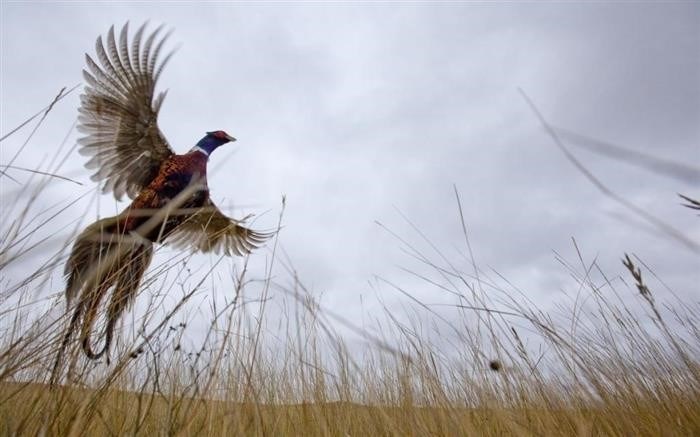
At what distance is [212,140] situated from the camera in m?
5.88

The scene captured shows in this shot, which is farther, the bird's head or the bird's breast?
the bird's head

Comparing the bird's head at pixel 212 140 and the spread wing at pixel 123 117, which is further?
the bird's head at pixel 212 140

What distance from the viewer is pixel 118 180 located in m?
5.04

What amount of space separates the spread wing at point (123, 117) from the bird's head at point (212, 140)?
33.4 inches

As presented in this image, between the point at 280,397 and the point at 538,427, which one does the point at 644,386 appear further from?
the point at 280,397

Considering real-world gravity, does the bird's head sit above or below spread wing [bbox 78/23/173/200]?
above

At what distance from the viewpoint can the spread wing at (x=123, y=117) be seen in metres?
4.43

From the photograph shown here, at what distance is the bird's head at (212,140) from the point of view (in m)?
5.82

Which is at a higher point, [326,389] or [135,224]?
[135,224]

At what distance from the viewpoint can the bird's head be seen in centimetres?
582

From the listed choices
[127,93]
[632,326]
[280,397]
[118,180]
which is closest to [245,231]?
[118,180]

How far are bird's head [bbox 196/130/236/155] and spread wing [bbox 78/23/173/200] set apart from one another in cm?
85

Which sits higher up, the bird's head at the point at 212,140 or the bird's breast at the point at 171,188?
the bird's head at the point at 212,140

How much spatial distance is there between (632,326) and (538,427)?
1.33 m
